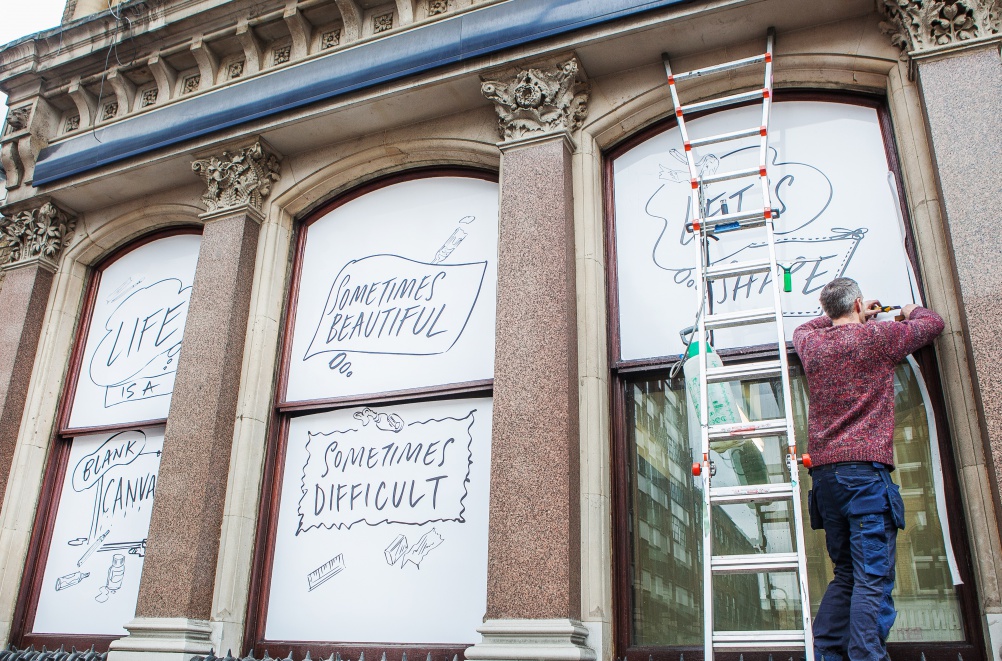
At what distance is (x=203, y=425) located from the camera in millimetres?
6895

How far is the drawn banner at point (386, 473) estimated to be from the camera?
637 centimetres

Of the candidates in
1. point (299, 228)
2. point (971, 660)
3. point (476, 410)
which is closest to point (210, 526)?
point (476, 410)

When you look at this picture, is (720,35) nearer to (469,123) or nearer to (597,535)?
(469,123)

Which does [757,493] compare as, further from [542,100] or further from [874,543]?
[542,100]

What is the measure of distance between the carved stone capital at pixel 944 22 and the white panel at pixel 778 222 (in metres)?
0.60

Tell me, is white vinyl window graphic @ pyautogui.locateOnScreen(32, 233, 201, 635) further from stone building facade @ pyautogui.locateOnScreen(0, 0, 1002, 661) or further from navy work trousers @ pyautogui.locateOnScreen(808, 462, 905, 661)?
navy work trousers @ pyautogui.locateOnScreen(808, 462, 905, 661)

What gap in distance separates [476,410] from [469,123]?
2.61 metres

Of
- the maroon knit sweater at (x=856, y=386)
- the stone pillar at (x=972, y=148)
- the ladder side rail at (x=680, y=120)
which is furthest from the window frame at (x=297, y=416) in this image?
the stone pillar at (x=972, y=148)

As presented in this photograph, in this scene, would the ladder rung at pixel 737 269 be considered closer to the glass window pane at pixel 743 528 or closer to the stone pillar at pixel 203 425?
the glass window pane at pixel 743 528

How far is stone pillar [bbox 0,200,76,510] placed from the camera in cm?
814

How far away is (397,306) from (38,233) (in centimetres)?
452

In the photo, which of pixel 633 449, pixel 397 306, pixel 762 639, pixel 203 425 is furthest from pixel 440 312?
pixel 762 639

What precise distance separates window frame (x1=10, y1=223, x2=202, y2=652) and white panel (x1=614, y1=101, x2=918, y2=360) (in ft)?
15.1

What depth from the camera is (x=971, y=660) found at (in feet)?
15.1
